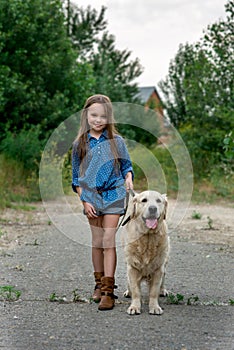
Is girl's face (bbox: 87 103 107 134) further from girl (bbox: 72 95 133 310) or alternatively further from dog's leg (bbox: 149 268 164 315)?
dog's leg (bbox: 149 268 164 315)

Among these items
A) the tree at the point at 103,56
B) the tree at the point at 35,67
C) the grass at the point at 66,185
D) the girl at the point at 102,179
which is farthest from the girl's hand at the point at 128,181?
the tree at the point at 103,56

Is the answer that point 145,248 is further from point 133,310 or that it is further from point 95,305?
point 95,305

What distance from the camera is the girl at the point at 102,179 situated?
5.70 meters

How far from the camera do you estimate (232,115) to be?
60.6 ft

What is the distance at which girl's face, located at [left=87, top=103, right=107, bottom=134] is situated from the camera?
19.1 feet

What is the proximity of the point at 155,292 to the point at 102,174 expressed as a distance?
3.93ft

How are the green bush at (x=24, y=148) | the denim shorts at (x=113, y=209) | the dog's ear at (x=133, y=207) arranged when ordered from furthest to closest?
the green bush at (x=24, y=148)
the denim shorts at (x=113, y=209)
the dog's ear at (x=133, y=207)

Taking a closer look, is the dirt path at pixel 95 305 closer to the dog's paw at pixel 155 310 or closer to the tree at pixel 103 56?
the dog's paw at pixel 155 310

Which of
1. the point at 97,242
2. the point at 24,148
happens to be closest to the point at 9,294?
Result: the point at 97,242

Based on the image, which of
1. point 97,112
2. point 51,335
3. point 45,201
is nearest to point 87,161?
point 97,112

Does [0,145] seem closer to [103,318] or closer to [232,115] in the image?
[232,115]

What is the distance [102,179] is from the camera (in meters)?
5.71

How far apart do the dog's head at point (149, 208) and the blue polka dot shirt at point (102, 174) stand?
0.31 metres

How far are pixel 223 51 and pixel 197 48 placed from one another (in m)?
1.38
